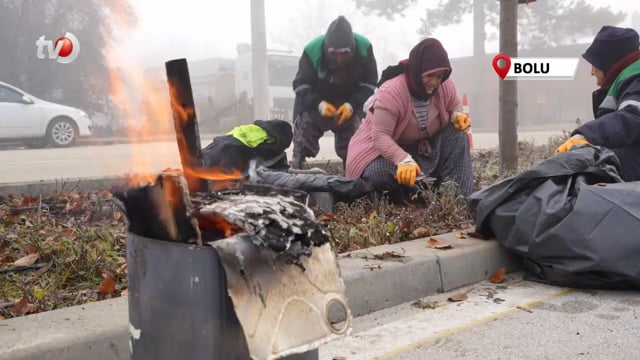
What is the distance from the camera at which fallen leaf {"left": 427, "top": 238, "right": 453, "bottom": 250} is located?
11.7 feet

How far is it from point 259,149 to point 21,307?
9.30ft

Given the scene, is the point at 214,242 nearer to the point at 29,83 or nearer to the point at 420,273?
the point at 420,273

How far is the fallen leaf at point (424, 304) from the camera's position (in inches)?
124

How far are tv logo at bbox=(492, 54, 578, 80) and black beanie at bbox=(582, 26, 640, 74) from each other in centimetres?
145

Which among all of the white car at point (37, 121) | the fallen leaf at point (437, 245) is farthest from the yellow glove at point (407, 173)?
the white car at point (37, 121)

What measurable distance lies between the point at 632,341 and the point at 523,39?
4060 cm

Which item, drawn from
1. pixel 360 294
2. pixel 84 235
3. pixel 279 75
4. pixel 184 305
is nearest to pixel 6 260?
pixel 84 235

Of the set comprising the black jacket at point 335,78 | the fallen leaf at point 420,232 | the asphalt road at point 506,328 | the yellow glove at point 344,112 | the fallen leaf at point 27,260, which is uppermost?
the black jacket at point 335,78

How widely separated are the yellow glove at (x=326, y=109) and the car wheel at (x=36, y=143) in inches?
407

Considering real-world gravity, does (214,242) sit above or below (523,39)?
below

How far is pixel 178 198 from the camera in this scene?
177cm

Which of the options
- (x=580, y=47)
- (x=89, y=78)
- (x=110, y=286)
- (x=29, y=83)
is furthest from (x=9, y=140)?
(x=580, y=47)

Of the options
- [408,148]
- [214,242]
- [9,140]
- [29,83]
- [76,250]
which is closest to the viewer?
[214,242]

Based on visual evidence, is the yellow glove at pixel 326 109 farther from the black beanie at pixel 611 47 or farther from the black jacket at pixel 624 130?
the black jacket at pixel 624 130
